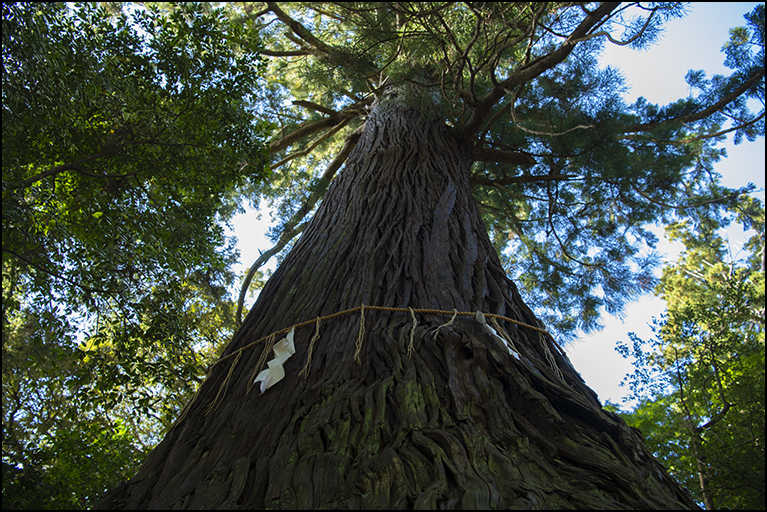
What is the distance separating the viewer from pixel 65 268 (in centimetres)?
288

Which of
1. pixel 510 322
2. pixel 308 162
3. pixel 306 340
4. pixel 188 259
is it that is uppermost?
pixel 308 162

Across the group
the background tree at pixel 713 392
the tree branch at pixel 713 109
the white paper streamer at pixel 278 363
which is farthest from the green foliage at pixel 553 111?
the white paper streamer at pixel 278 363

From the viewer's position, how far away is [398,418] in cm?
116

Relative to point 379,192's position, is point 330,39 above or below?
above

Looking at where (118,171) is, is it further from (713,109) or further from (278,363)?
(713,109)

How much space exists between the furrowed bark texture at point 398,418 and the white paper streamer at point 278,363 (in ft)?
0.09

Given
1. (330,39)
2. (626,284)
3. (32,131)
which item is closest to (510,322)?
(32,131)

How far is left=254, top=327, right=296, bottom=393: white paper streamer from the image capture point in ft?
4.69

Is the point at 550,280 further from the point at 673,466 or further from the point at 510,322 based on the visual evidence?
the point at 510,322

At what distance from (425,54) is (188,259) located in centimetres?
269

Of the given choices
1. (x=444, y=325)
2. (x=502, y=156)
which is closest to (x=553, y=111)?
(x=502, y=156)

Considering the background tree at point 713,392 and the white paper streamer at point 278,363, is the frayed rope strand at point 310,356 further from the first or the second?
the background tree at point 713,392

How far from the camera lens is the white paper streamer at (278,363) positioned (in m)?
1.43

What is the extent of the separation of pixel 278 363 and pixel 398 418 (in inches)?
21.1
